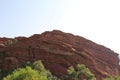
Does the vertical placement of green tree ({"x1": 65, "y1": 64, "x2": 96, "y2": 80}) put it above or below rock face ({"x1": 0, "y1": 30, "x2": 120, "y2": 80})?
below

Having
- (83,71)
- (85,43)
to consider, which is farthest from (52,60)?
(85,43)

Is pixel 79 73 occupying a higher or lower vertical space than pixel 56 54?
lower

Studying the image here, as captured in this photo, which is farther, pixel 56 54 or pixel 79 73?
pixel 56 54

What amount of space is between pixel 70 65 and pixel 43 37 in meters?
14.4

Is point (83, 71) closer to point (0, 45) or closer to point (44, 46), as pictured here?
point (44, 46)

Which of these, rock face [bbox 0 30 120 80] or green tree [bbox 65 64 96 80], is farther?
rock face [bbox 0 30 120 80]

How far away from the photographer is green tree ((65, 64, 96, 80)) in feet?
298

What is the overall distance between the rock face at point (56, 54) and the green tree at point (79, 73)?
5.08 metres

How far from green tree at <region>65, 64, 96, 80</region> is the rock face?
5079mm

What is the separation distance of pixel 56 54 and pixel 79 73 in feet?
34.9

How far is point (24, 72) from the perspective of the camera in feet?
→ 204

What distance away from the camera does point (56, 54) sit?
327ft

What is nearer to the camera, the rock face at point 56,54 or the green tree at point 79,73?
the green tree at point 79,73

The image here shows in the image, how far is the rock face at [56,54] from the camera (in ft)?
321
